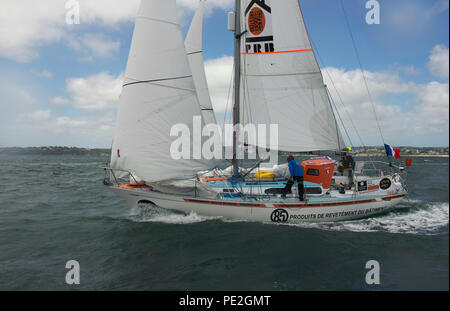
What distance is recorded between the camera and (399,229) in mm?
9648

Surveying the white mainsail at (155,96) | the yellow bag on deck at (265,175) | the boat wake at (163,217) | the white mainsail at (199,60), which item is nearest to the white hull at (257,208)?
the boat wake at (163,217)

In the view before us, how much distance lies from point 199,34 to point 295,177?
8.53 m

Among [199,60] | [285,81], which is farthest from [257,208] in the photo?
[199,60]

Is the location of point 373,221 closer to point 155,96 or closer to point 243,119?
point 243,119

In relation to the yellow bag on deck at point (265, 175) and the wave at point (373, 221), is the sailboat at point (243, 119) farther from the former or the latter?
the wave at point (373, 221)

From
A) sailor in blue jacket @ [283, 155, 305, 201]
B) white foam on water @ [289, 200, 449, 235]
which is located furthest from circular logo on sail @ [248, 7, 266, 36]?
white foam on water @ [289, 200, 449, 235]

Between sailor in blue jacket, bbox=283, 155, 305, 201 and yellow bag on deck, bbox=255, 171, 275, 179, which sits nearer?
sailor in blue jacket, bbox=283, 155, 305, 201

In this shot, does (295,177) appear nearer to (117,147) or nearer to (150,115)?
(150,115)

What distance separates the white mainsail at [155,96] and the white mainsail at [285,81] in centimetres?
318

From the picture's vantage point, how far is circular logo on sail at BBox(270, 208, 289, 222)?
973 centimetres

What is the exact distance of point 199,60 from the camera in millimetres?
13477

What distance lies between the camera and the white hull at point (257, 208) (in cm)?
971

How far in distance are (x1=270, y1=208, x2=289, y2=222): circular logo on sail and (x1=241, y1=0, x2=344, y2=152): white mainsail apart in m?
3.17

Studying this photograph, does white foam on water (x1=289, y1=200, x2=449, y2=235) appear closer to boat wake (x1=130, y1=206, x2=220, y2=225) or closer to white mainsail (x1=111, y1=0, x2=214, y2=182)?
boat wake (x1=130, y1=206, x2=220, y2=225)
